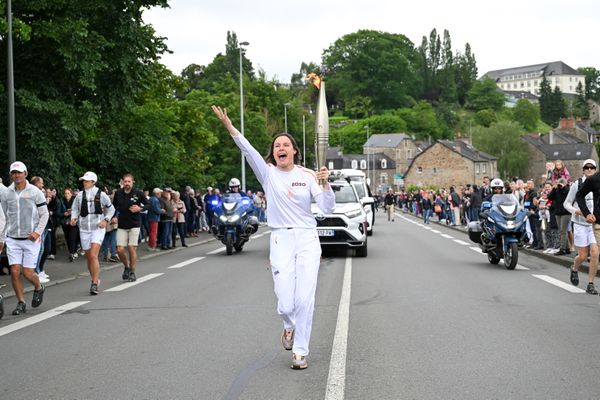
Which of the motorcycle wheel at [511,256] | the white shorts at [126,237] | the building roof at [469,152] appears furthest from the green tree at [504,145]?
the white shorts at [126,237]

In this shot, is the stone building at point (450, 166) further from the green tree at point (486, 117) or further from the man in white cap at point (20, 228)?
the man in white cap at point (20, 228)

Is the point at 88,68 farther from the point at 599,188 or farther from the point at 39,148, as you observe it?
the point at 599,188

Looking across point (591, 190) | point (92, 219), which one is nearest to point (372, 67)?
point (92, 219)

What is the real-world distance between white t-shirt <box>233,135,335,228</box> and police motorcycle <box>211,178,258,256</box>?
42.7 ft

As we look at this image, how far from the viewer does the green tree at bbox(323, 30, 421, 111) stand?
451 ft

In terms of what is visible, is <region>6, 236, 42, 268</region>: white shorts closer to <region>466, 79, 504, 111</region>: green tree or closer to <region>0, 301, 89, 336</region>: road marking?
<region>0, 301, 89, 336</region>: road marking

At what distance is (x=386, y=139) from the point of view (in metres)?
142

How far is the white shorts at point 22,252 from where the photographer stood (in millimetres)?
A: 10008

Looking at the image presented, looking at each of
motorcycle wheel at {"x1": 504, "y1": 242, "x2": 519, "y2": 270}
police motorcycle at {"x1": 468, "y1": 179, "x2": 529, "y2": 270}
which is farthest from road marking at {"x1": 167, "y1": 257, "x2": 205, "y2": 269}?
motorcycle wheel at {"x1": 504, "y1": 242, "x2": 519, "y2": 270}

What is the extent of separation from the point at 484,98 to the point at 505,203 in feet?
514

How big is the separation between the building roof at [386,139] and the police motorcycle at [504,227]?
124 meters

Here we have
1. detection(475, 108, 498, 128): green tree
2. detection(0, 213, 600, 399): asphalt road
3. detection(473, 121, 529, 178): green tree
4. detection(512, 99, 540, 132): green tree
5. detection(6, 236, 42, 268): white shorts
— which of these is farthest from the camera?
detection(512, 99, 540, 132): green tree

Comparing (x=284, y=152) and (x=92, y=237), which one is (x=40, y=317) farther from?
(x=284, y=152)

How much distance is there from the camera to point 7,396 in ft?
18.2
